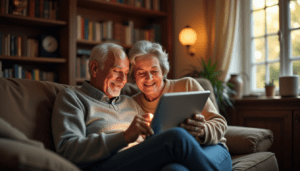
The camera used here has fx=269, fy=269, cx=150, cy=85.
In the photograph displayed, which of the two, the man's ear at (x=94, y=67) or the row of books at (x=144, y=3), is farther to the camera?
the row of books at (x=144, y=3)

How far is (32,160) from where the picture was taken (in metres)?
0.64

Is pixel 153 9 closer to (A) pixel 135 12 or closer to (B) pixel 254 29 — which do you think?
(A) pixel 135 12

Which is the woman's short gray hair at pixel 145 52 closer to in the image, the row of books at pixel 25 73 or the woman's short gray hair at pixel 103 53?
the woman's short gray hair at pixel 103 53

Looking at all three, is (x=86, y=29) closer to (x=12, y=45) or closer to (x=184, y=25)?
(x=12, y=45)

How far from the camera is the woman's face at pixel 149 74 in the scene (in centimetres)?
164

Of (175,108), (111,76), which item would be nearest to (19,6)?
(111,76)

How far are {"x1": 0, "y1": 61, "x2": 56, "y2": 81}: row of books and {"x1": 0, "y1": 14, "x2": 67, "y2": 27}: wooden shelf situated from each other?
1.56 ft

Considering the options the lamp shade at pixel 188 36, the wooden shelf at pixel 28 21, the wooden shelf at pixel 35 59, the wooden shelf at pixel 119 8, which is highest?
the wooden shelf at pixel 119 8

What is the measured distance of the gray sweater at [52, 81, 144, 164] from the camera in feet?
3.69

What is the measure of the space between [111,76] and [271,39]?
7.45 ft

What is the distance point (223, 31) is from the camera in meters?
3.17

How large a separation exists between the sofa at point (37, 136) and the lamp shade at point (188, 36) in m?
1.40

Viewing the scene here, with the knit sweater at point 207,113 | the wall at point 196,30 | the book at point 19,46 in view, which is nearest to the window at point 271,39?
the wall at point 196,30

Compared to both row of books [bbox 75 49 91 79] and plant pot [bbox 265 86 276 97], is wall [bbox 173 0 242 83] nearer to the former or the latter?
plant pot [bbox 265 86 276 97]
